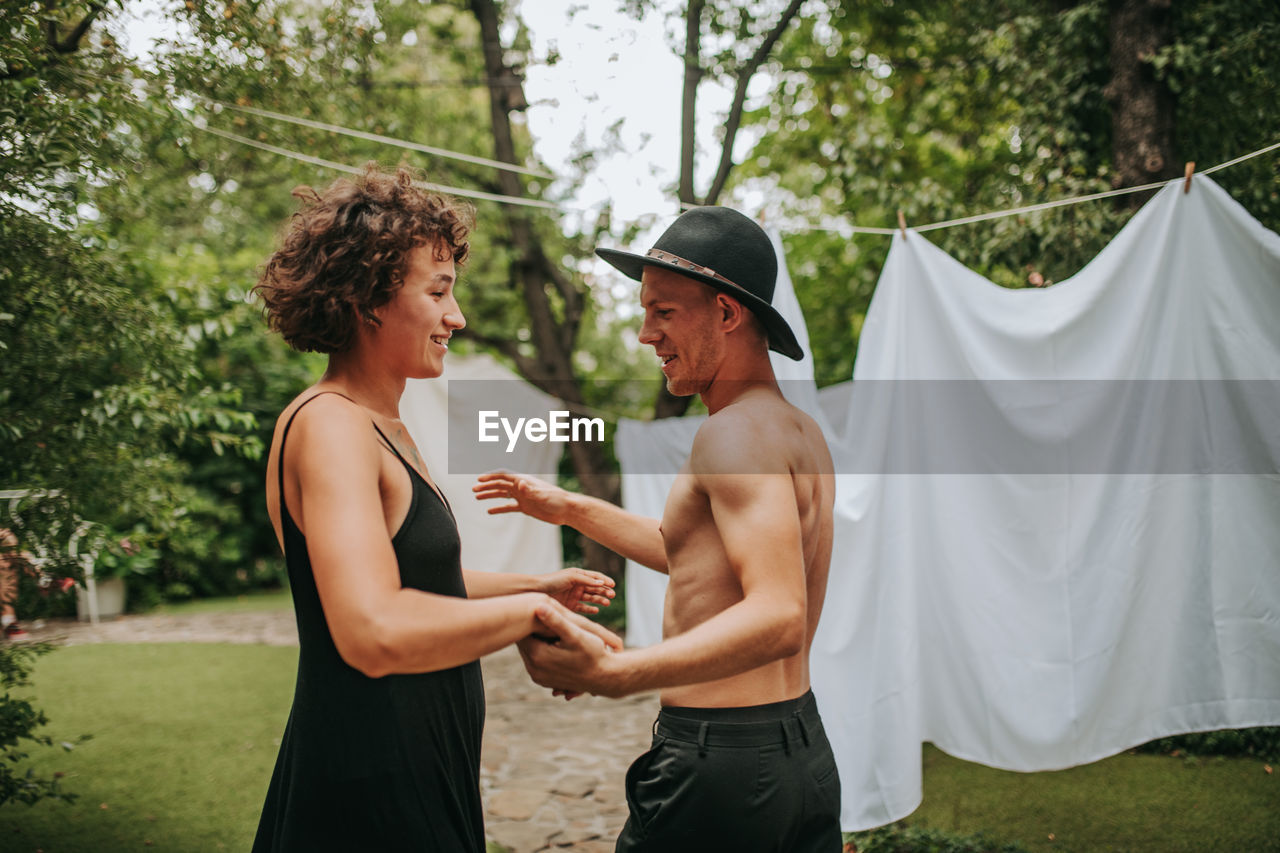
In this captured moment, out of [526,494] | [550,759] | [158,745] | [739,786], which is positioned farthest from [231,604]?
[739,786]

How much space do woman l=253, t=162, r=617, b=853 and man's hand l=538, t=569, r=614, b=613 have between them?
12.5 inches

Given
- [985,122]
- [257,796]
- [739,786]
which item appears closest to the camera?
[739,786]

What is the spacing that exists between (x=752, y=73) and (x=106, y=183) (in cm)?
473

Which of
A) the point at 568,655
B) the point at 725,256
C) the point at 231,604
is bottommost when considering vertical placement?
the point at 231,604

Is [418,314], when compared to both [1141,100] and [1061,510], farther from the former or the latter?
[1141,100]

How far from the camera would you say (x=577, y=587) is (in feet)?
6.15

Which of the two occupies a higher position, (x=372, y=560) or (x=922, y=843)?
(x=372, y=560)

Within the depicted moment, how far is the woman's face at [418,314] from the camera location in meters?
1.48

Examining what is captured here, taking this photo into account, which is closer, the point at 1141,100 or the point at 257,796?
the point at 257,796

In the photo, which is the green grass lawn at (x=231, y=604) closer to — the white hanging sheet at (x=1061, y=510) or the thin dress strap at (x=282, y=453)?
the white hanging sheet at (x=1061, y=510)

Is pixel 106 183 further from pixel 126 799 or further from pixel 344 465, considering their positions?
pixel 126 799

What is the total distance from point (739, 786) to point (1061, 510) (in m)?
2.02

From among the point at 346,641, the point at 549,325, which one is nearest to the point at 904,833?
the point at 346,641

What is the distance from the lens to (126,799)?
4.04 metres
